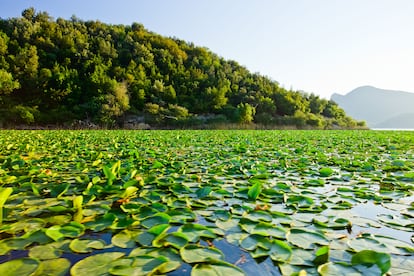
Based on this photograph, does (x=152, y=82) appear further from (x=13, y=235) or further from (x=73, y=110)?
(x=13, y=235)

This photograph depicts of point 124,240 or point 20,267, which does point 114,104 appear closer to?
point 124,240

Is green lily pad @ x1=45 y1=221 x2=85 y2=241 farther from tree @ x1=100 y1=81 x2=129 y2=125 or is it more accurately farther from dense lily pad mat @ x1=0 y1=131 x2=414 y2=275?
tree @ x1=100 y1=81 x2=129 y2=125

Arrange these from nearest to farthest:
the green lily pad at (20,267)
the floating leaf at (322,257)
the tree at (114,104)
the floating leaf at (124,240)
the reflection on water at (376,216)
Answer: the green lily pad at (20,267), the floating leaf at (322,257), the floating leaf at (124,240), the reflection on water at (376,216), the tree at (114,104)

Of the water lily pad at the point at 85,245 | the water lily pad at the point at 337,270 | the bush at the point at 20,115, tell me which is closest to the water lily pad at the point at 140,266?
the water lily pad at the point at 85,245

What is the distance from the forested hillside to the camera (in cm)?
2386

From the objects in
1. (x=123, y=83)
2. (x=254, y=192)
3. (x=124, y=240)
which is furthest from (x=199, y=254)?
(x=123, y=83)

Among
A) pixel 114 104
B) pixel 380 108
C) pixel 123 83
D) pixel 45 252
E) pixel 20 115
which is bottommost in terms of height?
pixel 45 252

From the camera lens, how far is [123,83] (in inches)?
1054

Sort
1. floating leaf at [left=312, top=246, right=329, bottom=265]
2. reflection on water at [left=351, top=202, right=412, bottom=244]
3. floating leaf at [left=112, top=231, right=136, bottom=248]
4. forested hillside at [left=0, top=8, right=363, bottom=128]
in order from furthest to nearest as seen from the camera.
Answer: forested hillside at [left=0, top=8, right=363, bottom=128], reflection on water at [left=351, top=202, right=412, bottom=244], floating leaf at [left=112, top=231, right=136, bottom=248], floating leaf at [left=312, top=246, right=329, bottom=265]

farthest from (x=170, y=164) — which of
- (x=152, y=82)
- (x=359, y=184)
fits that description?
(x=152, y=82)

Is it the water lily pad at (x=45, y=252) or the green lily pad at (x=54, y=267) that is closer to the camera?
the green lily pad at (x=54, y=267)

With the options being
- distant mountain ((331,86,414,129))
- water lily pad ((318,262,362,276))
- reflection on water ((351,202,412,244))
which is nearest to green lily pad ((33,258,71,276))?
water lily pad ((318,262,362,276))

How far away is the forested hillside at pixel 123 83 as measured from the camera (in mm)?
23859

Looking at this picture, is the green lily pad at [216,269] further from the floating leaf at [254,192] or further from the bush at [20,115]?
the bush at [20,115]
